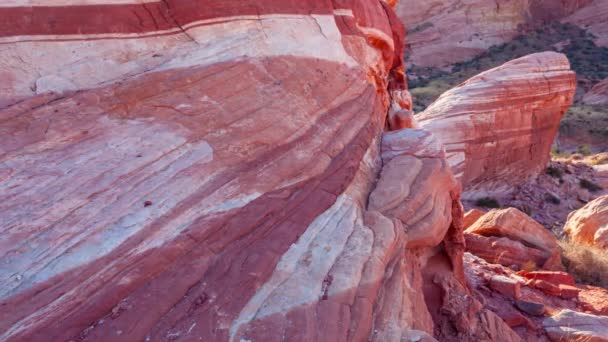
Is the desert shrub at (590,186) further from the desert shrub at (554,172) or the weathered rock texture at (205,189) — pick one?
the weathered rock texture at (205,189)

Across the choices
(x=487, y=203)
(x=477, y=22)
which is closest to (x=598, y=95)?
(x=477, y=22)

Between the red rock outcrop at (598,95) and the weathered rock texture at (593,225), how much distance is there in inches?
793

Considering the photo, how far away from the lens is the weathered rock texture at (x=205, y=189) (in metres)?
2.57

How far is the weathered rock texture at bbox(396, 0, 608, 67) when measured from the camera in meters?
38.1

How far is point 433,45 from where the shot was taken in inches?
1531

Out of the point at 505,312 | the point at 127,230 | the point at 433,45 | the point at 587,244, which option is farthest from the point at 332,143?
the point at 433,45

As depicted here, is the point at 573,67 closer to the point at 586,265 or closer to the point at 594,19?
the point at 594,19

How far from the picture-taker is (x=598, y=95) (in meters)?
27.6

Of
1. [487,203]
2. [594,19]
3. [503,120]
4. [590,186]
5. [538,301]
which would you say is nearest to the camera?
[538,301]

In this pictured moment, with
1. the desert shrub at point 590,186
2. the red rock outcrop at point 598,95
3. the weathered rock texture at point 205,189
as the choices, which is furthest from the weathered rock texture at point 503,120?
the red rock outcrop at point 598,95

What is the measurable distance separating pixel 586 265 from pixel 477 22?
35738 mm

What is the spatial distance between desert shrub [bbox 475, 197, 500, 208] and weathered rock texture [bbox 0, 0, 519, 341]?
9.42m

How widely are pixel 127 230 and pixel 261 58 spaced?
2.14 m

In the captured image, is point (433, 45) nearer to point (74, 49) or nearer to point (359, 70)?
point (359, 70)
